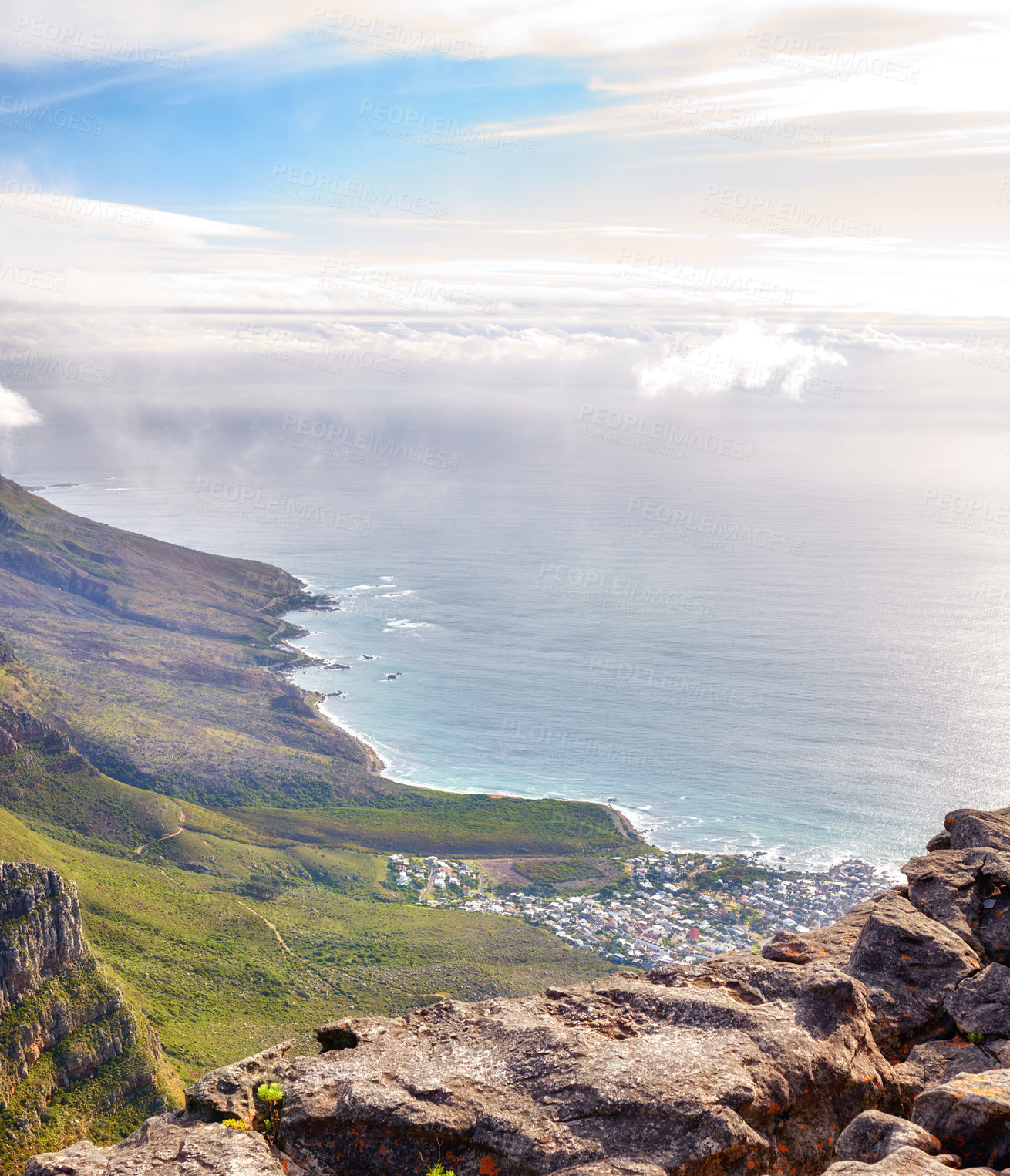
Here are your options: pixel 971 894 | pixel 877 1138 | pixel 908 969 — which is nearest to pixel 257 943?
pixel 971 894

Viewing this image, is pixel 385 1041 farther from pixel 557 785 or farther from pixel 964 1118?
pixel 557 785

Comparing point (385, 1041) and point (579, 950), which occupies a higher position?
point (385, 1041)

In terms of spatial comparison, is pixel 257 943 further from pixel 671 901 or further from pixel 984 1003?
pixel 984 1003

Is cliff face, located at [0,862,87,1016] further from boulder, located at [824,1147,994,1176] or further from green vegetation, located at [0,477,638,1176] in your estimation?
boulder, located at [824,1147,994,1176]

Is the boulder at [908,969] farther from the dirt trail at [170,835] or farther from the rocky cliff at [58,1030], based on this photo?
the dirt trail at [170,835]

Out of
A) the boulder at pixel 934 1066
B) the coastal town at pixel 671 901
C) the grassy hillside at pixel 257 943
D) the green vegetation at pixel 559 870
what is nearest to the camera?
the boulder at pixel 934 1066

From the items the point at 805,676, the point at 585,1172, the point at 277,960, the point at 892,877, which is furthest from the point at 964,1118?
the point at 805,676

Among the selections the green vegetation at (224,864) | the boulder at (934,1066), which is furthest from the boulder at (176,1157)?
the boulder at (934,1066)
